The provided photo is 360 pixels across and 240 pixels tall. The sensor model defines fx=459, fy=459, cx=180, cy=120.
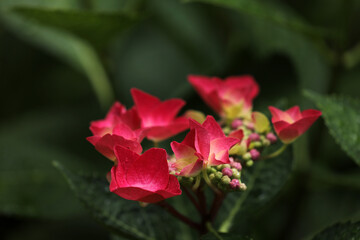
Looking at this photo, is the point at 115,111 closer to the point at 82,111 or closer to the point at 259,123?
→ the point at 259,123

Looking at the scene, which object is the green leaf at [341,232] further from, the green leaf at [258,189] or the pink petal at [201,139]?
the pink petal at [201,139]

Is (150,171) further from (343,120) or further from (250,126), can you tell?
(343,120)

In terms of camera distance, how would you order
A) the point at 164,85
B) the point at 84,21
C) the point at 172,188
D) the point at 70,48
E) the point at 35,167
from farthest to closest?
the point at 164,85 < the point at 70,48 < the point at 35,167 < the point at 84,21 < the point at 172,188

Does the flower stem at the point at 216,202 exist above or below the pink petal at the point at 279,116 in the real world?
below

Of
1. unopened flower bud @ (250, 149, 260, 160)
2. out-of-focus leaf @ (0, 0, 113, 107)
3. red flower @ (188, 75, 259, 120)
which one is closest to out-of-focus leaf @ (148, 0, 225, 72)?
out-of-focus leaf @ (0, 0, 113, 107)

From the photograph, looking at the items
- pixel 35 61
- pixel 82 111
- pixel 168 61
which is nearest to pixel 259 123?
pixel 82 111

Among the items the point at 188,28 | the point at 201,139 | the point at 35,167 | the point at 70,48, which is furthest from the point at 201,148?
the point at 188,28

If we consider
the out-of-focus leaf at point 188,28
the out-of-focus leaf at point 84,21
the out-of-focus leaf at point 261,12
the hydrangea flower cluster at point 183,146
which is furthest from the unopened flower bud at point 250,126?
the out-of-focus leaf at point 188,28
